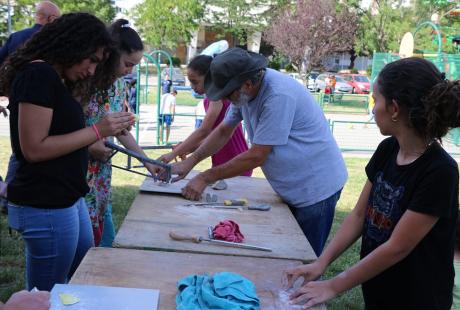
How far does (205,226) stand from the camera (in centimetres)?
218

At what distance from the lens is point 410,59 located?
152cm

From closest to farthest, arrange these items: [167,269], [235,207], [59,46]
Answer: [167,269], [59,46], [235,207]

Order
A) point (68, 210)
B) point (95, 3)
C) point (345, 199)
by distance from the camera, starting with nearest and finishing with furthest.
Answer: point (68, 210), point (345, 199), point (95, 3)

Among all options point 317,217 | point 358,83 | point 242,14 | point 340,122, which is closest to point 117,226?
point 317,217

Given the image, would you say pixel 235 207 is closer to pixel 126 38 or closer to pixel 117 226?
pixel 126 38

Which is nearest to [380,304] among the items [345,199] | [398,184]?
[398,184]

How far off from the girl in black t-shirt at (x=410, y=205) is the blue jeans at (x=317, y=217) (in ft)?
2.69

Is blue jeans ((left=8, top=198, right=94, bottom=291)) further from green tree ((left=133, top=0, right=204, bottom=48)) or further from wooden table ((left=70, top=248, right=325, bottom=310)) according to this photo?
green tree ((left=133, top=0, right=204, bottom=48))

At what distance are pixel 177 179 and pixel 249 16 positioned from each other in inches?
1225

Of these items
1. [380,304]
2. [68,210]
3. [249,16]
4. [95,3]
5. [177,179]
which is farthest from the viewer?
[249,16]

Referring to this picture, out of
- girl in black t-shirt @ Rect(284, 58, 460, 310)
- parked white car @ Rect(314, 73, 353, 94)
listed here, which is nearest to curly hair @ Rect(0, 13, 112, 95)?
girl in black t-shirt @ Rect(284, 58, 460, 310)

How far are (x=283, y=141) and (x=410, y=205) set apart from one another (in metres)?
0.96

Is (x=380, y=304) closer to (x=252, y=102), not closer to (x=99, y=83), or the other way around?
(x=252, y=102)

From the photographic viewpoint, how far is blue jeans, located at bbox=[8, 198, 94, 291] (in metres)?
1.87
